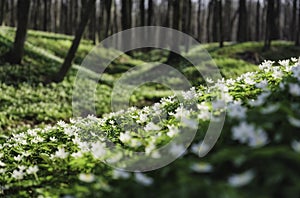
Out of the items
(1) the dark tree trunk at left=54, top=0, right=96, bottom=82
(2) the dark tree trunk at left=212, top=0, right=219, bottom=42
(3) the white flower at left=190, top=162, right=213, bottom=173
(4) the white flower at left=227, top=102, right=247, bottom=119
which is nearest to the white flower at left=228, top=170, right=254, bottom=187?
(3) the white flower at left=190, top=162, right=213, bottom=173

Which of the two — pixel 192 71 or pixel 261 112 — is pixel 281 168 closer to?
pixel 261 112

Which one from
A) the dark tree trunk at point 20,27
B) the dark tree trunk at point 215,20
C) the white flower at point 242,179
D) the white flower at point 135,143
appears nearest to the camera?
the white flower at point 242,179

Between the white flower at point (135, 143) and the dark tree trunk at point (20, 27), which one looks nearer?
the white flower at point (135, 143)

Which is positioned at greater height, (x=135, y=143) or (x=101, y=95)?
(x=135, y=143)

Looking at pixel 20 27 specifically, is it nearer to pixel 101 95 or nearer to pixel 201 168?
pixel 101 95

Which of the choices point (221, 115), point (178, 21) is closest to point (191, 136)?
point (221, 115)

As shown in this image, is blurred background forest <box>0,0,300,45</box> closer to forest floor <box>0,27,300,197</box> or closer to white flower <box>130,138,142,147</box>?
forest floor <box>0,27,300,197</box>

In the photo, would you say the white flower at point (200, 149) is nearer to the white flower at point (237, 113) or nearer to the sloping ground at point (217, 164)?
the sloping ground at point (217, 164)

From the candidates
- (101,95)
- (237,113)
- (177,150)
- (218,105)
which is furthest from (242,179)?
(101,95)

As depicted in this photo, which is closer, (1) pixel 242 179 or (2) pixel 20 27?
(1) pixel 242 179

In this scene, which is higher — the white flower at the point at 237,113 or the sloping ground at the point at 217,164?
the white flower at the point at 237,113

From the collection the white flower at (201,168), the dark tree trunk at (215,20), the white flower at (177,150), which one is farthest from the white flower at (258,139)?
the dark tree trunk at (215,20)

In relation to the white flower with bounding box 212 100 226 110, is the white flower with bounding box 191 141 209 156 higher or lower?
lower

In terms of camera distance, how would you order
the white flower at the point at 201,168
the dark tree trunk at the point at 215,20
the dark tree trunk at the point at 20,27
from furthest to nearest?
1. the dark tree trunk at the point at 215,20
2. the dark tree trunk at the point at 20,27
3. the white flower at the point at 201,168
